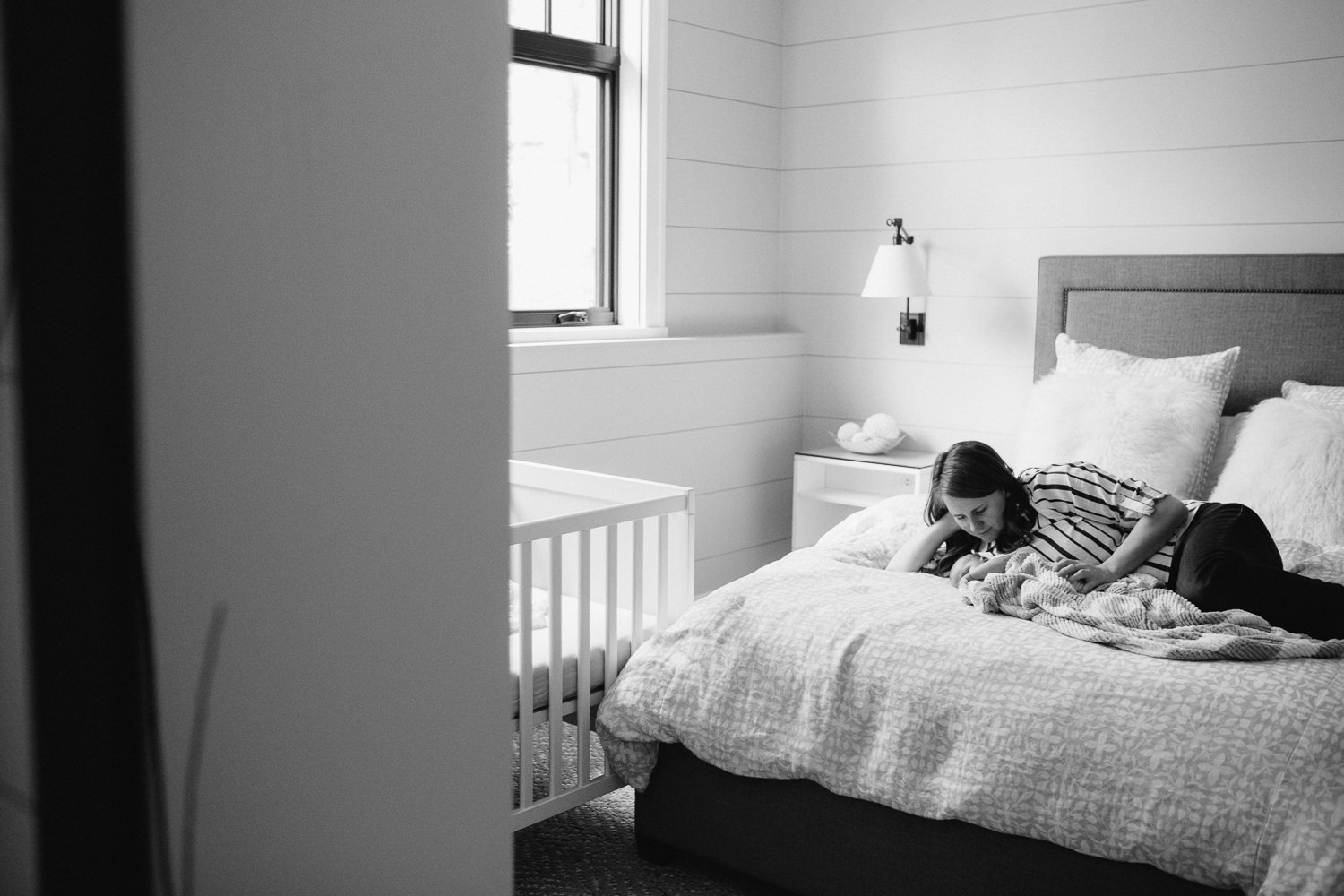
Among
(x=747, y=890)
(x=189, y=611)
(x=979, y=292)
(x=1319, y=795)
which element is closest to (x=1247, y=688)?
(x=1319, y=795)

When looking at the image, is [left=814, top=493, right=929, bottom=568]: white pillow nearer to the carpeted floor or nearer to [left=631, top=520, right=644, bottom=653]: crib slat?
[left=631, top=520, right=644, bottom=653]: crib slat

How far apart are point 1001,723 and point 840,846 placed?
1.36ft

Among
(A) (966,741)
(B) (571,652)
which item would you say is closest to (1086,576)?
(A) (966,741)

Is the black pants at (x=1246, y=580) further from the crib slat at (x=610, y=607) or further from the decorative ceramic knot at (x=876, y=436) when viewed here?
the decorative ceramic knot at (x=876, y=436)

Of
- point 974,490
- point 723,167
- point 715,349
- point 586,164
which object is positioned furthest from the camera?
point 723,167

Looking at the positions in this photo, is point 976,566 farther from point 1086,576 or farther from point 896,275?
point 896,275

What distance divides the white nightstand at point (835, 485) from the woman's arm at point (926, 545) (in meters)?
1.37

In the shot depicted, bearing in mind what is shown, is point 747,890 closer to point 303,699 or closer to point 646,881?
point 646,881

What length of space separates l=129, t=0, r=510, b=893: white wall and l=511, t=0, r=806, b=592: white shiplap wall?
2.78 m

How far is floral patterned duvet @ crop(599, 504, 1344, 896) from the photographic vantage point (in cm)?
167

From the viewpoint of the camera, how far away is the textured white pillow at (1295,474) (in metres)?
2.59

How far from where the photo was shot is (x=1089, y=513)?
8.02 ft

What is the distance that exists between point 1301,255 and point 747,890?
236 centimetres

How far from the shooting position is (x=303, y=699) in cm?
73
